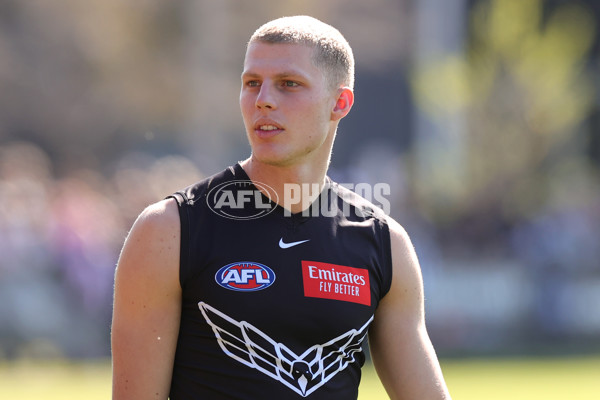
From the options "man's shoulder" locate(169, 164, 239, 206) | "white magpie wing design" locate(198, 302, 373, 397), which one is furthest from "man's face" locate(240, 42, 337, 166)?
"white magpie wing design" locate(198, 302, 373, 397)

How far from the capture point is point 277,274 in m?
3.76

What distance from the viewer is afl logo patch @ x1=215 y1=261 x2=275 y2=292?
3.66 meters

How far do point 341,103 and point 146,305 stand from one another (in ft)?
3.72

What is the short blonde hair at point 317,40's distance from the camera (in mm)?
3814

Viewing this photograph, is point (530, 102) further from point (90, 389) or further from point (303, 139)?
point (303, 139)

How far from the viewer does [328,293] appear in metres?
3.79

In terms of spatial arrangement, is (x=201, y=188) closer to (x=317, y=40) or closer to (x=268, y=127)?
(x=268, y=127)

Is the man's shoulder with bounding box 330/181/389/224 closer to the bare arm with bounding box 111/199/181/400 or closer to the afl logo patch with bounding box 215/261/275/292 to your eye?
the afl logo patch with bounding box 215/261/275/292

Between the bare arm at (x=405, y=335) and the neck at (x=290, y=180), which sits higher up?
the neck at (x=290, y=180)

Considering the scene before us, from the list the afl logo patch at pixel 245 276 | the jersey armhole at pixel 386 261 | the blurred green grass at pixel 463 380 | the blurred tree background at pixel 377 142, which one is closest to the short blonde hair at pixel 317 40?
the jersey armhole at pixel 386 261

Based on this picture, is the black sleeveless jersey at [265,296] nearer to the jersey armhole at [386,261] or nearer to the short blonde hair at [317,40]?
the jersey armhole at [386,261]

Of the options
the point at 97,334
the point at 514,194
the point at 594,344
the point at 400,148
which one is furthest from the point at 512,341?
the point at 400,148

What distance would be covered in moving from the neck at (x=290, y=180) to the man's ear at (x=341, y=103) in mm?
221

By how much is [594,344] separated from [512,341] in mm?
1307
